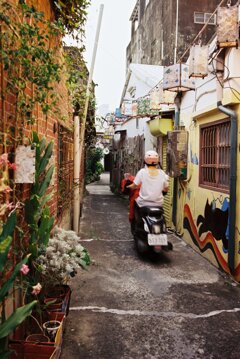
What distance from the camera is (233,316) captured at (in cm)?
411

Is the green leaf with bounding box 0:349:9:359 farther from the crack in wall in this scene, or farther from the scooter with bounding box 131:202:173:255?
Result: the scooter with bounding box 131:202:173:255

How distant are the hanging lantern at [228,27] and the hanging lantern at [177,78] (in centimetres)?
167

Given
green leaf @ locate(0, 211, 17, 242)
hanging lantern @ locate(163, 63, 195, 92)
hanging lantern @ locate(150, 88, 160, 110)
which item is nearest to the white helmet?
hanging lantern @ locate(163, 63, 195, 92)

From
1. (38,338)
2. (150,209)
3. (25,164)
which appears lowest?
(38,338)

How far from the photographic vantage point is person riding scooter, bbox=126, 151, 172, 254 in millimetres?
6082

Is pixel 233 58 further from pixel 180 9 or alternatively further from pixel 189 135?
pixel 180 9

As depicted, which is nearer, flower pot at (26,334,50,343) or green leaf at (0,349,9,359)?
green leaf at (0,349,9,359)

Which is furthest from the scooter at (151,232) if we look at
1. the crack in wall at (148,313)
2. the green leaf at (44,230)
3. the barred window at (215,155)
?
the green leaf at (44,230)

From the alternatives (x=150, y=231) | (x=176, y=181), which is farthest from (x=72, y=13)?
(x=176, y=181)

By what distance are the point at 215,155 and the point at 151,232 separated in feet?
5.99

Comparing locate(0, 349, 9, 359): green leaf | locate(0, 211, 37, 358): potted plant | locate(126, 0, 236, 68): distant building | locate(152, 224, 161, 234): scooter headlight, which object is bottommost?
locate(152, 224, 161, 234): scooter headlight

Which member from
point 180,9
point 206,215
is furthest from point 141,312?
point 180,9

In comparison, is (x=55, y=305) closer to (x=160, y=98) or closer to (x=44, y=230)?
(x=44, y=230)

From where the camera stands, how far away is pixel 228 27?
4.69 m
